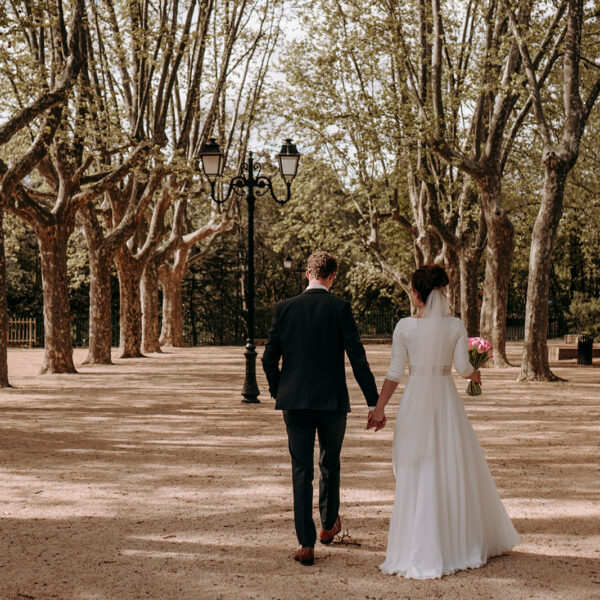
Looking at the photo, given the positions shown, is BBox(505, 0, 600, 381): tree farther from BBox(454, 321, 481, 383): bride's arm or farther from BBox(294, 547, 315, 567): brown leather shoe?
BBox(294, 547, 315, 567): brown leather shoe

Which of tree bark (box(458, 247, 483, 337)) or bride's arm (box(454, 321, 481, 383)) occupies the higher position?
tree bark (box(458, 247, 483, 337))

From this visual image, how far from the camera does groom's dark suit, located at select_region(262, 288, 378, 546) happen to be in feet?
16.4

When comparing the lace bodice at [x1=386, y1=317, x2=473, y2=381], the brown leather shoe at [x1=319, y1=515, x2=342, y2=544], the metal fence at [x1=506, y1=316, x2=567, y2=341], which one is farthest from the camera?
the metal fence at [x1=506, y1=316, x2=567, y2=341]

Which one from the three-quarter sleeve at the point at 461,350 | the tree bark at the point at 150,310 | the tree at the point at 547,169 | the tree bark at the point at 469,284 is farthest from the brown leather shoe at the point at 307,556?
the tree bark at the point at 150,310

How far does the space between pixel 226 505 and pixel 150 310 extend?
25.8 meters

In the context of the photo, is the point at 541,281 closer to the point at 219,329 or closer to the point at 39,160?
the point at 39,160

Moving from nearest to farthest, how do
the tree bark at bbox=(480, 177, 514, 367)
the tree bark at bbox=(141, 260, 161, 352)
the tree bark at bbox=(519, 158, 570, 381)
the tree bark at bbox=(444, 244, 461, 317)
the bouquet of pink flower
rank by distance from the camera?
the bouquet of pink flower
the tree bark at bbox=(519, 158, 570, 381)
the tree bark at bbox=(480, 177, 514, 367)
the tree bark at bbox=(444, 244, 461, 317)
the tree bark at bbox=(141, 260, 161, 352)

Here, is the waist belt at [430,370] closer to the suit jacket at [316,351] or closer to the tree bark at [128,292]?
the suit jacket at [316,351]

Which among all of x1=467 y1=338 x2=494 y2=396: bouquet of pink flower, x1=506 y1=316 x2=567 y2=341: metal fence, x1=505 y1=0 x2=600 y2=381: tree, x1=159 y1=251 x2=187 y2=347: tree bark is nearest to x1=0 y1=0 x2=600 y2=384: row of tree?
x1=505 y1=0 x2=600 y2=381: tree

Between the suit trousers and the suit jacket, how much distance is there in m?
0.09

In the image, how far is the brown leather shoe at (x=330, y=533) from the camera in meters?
5.41

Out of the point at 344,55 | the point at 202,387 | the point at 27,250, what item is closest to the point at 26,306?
the point at 27,250

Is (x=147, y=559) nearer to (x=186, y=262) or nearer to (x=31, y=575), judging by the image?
(x=31, y=575)

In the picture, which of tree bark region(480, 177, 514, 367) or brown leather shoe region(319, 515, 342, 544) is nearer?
brown leather shoe region(319, 515, 342, 544)
